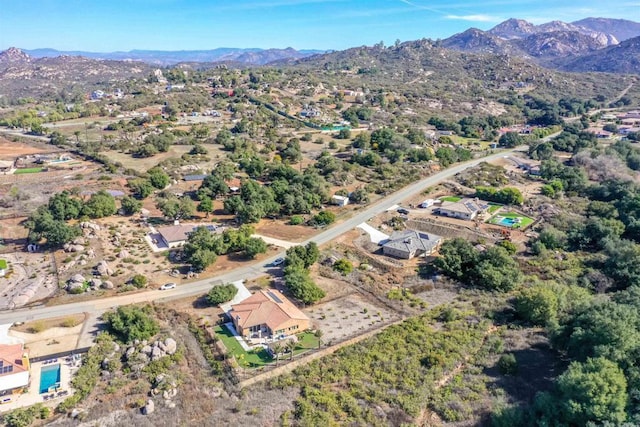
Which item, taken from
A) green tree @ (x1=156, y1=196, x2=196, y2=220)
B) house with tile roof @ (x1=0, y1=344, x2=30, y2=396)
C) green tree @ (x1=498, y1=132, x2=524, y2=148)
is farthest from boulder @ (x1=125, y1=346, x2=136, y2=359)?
green tree @ (x1=498, y1=132, x2=524, y2=148)

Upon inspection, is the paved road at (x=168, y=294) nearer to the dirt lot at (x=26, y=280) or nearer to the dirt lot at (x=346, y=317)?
the dirt lot at (x=26, y=280)

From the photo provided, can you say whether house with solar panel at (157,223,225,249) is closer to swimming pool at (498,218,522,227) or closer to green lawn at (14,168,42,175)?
swimming pool at (498,218,522,227)

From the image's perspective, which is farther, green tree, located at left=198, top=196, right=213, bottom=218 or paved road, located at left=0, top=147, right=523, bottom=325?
green tree, located at left=198, top=196, right=213, bottom=218

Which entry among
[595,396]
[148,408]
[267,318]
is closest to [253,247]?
[267,318]

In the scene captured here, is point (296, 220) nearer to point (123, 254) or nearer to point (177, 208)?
point (177, 208)

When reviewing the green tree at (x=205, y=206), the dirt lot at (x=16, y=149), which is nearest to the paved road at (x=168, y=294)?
the green tree at (x=205, y=206)

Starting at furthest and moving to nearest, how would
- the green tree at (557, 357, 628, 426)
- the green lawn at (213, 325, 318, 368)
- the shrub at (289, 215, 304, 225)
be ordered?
the shrub at (289, 215, 304, 225) → the green lawn at (213, 325, 318, 368) → the green tree at (557, 357, 628, 426)
